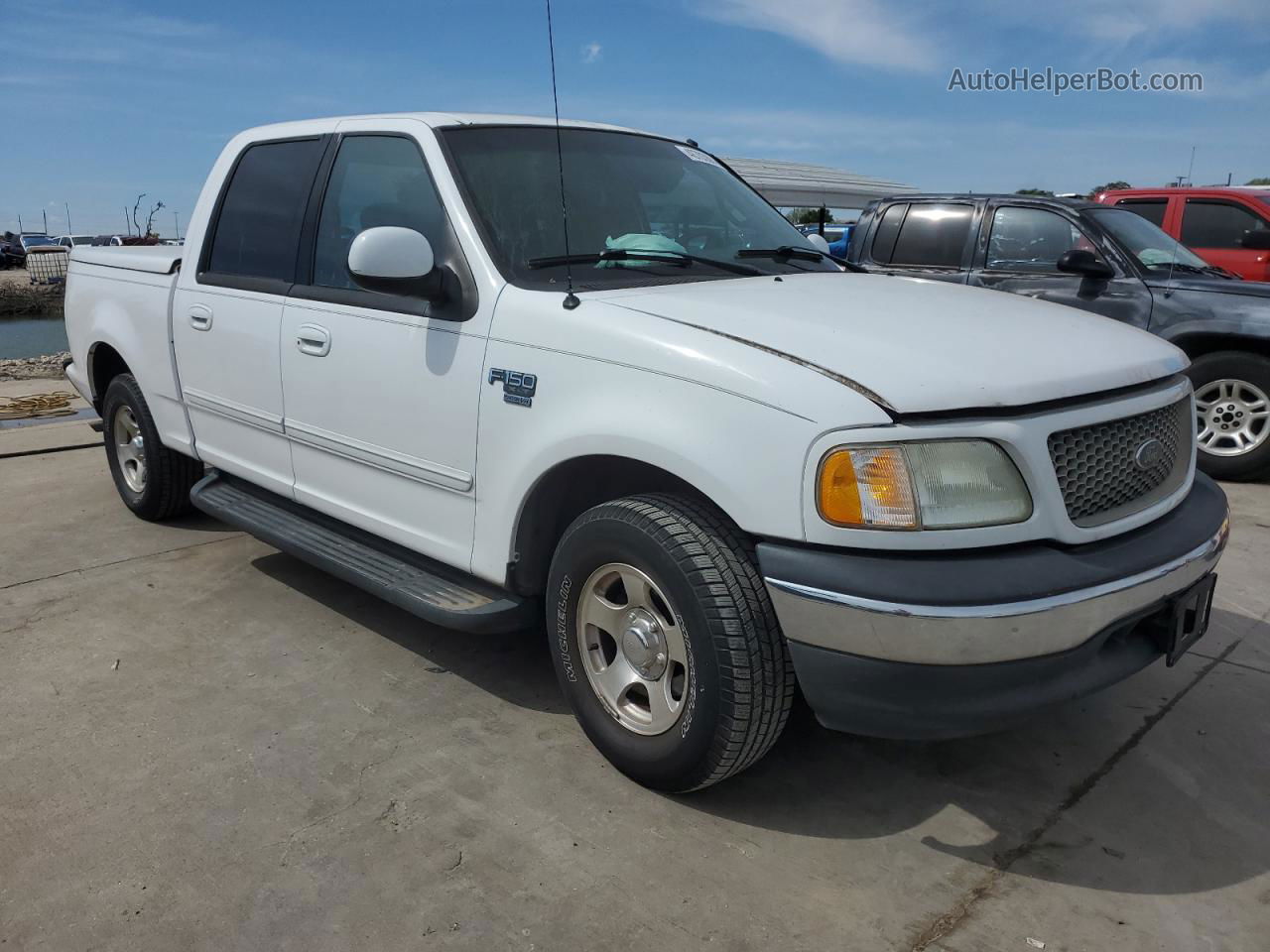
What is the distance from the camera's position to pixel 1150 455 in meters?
2.65

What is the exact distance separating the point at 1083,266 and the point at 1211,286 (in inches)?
31.5

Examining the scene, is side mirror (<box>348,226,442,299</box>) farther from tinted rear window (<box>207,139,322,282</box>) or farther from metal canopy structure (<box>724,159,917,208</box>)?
metal canopy structure (<box>724,159,917,208</box>)

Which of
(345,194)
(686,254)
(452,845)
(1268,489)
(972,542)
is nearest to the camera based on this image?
(972,542)

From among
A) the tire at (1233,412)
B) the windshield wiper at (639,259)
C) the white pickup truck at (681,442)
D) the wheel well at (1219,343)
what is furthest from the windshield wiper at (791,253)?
the tire at (1233,412)

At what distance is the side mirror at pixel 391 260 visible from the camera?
115 inches

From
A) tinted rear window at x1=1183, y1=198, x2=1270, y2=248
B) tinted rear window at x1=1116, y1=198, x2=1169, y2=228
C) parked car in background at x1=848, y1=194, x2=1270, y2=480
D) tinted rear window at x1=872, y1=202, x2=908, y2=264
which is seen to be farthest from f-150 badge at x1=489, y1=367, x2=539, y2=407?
tinted rear window at x1=1183, y1=198, x2=1270, y2=248

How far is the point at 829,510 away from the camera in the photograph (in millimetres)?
2256

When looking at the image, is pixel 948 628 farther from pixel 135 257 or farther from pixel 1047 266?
pixel 1047 266

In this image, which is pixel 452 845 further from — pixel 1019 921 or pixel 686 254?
pixel 686 254

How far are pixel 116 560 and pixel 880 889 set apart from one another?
3.86 metres

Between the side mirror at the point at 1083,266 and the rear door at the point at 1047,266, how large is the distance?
0.25 feet

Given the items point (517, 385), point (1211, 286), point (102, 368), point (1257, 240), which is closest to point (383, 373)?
point (517, 385)

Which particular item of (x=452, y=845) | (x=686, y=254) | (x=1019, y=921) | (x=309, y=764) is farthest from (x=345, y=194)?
(x=1019, y=921)

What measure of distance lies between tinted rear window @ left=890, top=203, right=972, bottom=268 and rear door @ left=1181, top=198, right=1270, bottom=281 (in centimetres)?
339
